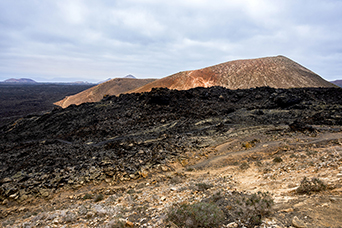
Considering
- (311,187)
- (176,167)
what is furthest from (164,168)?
(311,187)

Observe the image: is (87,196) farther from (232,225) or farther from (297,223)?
(297,223)

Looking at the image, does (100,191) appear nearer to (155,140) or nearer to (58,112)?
(155,140)

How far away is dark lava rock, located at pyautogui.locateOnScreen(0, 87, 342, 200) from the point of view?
9.23 metres

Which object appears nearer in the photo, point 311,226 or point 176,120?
point 311,226

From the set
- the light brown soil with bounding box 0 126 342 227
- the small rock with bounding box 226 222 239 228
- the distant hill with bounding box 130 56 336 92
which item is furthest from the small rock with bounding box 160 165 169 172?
the distant hill with bounding box 130 56 336 92

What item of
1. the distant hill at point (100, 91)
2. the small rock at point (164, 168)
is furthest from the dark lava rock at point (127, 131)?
the distant hill at point (100, 91)

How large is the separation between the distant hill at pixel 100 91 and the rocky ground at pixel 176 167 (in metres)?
32.5

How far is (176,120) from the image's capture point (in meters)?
17.1

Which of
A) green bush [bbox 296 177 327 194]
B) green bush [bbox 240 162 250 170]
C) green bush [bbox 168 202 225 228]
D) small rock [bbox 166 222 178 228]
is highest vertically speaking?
green bush [bbox 296 177 327 194]

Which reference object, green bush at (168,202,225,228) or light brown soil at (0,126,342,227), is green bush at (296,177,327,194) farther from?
green bush at (168,202,225,228)

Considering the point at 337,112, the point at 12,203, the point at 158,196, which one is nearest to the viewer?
the point at 158,196

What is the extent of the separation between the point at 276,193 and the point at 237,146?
21.3 ft

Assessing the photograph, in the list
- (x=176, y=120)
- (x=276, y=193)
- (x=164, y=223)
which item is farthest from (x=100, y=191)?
(x=176, y=120)

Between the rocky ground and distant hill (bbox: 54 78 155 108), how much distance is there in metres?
32.5
